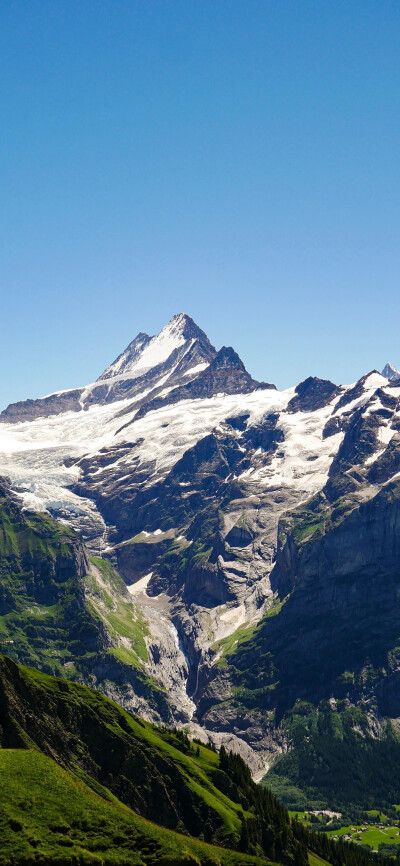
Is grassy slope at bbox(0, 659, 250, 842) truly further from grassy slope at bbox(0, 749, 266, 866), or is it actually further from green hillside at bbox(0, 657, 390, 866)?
grassy slope at bbox(0, 749, 266, 866)

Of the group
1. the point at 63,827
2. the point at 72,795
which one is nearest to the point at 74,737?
the point at 72,795

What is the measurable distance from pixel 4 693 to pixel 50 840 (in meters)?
42.0

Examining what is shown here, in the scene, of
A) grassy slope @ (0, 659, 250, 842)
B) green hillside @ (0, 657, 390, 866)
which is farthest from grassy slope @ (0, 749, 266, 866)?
grassy slope @ (0, 659, 250, 842)

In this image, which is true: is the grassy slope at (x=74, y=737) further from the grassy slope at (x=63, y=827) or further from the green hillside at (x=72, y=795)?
the grassy slope at (x=63, y=827)

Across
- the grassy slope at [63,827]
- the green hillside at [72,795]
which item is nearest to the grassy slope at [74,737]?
the green hillside at [72,795]

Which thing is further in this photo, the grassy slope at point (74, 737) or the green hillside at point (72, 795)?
the grassy slope at point (74, 737)

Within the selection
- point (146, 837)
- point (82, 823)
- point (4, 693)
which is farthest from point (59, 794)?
point (4, 693)

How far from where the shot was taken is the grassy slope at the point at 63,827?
124750 millimetres

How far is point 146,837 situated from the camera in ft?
475

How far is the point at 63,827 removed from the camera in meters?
133

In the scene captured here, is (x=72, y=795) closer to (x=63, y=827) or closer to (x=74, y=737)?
(x=63, y=827)

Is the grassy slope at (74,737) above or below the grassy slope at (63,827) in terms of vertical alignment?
above

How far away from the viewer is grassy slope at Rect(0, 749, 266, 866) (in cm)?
12475

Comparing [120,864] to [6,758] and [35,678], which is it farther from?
[35,678]
